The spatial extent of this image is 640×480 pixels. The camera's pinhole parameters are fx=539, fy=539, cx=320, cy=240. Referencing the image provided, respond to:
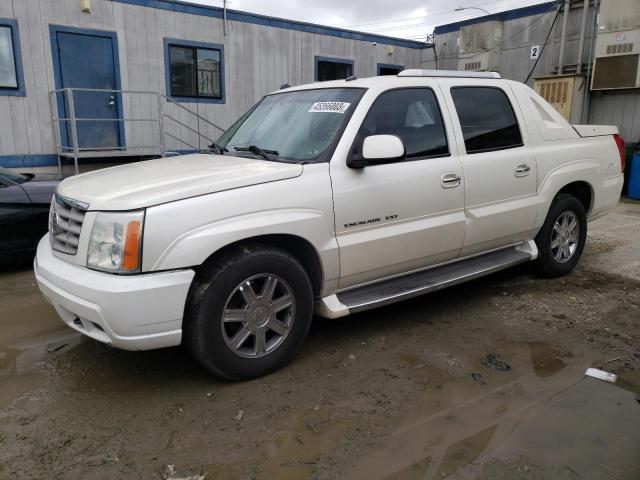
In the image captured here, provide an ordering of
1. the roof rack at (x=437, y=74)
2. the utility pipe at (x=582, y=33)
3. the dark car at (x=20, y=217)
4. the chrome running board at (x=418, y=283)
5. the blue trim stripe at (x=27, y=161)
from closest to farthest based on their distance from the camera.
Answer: the chrome running board at (x=418, y=283) < the roof rack at (x=437, y=74) < the dark car at (x=20, y=217) < the blue trim stripe at (x=27, y=161) < the utility pipe at (x=582, y=33)

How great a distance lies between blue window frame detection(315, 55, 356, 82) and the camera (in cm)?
1394

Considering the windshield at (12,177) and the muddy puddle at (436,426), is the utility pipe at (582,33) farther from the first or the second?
the windshield at (12,177)

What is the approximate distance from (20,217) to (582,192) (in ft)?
18.9

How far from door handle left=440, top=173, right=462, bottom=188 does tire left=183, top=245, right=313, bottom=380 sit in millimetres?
1357

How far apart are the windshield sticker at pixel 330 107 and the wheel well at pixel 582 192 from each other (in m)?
2.69

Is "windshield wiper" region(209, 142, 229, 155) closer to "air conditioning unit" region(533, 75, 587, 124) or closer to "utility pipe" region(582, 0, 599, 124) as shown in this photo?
"air conditioning unit" region(533, 75, 587, 124)

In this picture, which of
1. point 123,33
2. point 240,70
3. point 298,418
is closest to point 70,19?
point 123,33

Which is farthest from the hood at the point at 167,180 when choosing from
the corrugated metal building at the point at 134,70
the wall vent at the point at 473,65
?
the wall vent at the point at 473,65

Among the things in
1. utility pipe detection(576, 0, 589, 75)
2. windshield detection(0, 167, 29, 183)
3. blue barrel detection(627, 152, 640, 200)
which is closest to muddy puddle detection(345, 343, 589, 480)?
windshield detection(0, 167, 29, 183)

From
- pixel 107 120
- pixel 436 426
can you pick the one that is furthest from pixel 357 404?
pixel 107 120

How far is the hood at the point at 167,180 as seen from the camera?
296 cm

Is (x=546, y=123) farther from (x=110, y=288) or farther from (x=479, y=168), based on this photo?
(x=110, y=288)

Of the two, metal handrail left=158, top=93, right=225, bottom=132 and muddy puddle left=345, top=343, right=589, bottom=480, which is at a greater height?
metal handrail left=158, top=93, right=225, bottom=132

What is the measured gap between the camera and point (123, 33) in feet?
35.3
